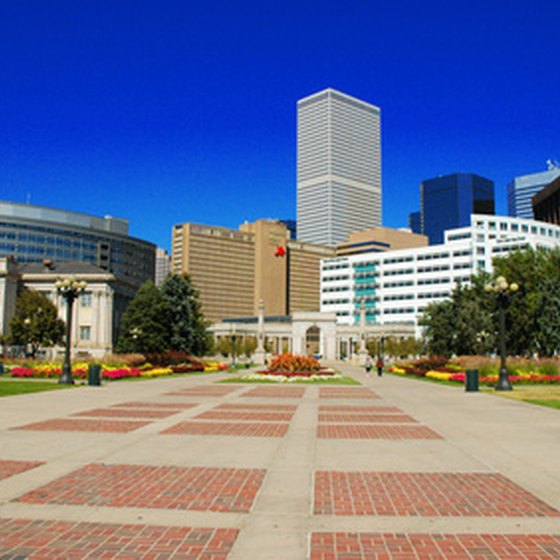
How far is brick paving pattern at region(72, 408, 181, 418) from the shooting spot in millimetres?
17089

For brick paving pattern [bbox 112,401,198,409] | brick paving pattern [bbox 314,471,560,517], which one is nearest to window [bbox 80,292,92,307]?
brick paving pattern [bbox 112,401,198,409]

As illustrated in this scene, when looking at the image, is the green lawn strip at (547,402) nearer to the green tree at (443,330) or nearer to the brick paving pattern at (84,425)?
the brick paving pattern at (84,425)

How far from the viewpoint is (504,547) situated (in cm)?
602

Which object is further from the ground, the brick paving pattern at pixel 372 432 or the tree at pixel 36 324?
the tree at pixel 36 324

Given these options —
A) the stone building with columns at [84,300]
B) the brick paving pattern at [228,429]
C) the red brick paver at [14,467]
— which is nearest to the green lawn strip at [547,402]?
the brick paving pattern at [228,429]

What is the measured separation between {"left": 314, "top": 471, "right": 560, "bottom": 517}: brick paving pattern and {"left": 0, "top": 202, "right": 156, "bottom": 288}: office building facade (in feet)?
454

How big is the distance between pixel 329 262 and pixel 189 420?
154 m

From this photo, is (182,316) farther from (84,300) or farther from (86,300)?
(84,300)

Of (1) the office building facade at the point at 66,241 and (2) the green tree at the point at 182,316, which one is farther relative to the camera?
(1) the office building facade at the point at 66,241

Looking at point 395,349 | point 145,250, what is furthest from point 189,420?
point 145,250

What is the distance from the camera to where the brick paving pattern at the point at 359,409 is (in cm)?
1957

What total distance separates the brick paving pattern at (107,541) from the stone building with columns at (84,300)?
3237 inches

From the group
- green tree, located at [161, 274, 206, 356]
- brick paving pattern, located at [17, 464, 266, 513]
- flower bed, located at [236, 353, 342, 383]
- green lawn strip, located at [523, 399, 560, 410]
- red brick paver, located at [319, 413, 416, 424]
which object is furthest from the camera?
green tree, located at [161, 274, 206, 356]

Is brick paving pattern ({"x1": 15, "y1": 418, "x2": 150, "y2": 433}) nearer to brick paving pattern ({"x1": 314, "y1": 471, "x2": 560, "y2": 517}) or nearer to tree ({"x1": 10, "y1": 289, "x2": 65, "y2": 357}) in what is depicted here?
brick paving pattern ({"x1": 314, "y1": 471, "x2": 560, "y2": 517})
